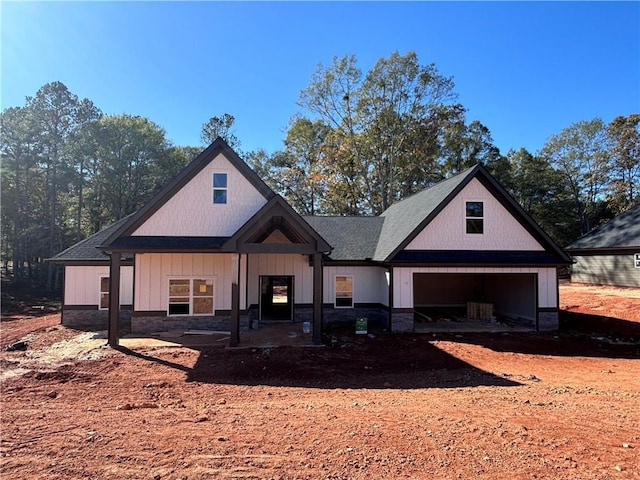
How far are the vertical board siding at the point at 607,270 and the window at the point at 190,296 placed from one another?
21249 millimetres

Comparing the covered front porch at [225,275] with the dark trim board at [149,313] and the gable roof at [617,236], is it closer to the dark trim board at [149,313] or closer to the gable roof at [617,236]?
the dark trim board at [149,313]

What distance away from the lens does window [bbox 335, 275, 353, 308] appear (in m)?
16.0

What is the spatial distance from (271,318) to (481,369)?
29.8ft

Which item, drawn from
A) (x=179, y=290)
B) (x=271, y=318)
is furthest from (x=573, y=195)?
(x=179, y=290)

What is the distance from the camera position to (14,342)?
43.9 ft

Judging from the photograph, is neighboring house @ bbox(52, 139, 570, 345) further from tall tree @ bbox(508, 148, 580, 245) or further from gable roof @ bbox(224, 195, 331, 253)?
tall tree @ bbox(508, 148, 580, 245)

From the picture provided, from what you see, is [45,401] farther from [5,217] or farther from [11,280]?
[11,280]

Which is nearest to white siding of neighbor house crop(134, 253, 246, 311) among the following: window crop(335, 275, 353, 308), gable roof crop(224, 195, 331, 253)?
gable roof crop(224, 195, 331, 253)

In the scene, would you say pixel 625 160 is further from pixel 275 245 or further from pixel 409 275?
pixel 275 245

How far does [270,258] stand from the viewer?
15.8 metres

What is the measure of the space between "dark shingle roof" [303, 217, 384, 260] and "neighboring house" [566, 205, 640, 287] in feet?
53.4

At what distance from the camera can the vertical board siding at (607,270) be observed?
24031mm

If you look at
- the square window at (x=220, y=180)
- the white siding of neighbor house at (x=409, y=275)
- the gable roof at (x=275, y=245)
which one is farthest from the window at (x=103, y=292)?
the white siding of neighbor house at (x=409, y=275)

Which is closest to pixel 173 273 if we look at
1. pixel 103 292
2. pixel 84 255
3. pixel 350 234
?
pixel 103 292
